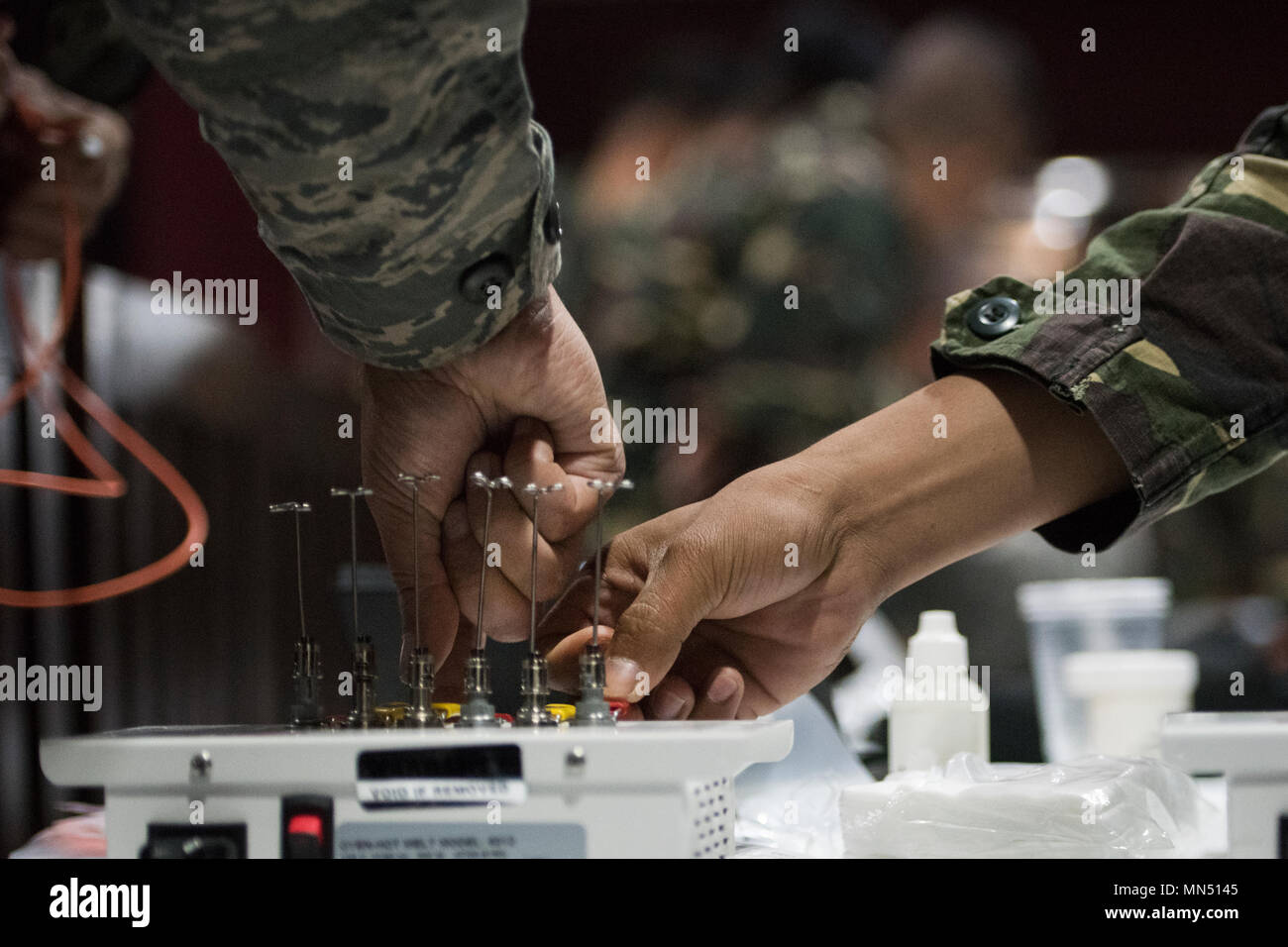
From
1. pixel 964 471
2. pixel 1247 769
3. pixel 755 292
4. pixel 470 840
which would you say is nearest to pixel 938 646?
pixel 964 471

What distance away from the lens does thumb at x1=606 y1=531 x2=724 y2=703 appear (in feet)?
2.58

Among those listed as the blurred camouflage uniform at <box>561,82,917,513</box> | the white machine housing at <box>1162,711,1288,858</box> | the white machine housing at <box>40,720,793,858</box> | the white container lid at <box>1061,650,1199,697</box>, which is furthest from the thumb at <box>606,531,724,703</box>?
the blurred camouflage uniform at <box>561,82,917,513</box>

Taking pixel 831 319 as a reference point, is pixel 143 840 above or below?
below

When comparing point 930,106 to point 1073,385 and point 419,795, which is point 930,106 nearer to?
point 1073,385

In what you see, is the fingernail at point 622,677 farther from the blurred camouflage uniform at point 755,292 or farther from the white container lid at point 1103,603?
the blurred camouflage uniform at point 755,292

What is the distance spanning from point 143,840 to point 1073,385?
645mm

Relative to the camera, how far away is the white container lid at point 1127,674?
1100 millimetres

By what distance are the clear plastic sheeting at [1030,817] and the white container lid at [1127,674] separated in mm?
337

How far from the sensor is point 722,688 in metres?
0.92

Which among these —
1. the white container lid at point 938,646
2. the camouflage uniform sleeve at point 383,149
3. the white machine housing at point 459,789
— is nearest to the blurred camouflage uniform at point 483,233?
the camouflage uniform sleeve at point 383,149

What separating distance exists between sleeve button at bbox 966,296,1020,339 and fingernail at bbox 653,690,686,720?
1.20 feet

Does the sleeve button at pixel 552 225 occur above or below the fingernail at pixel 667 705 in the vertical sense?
above
